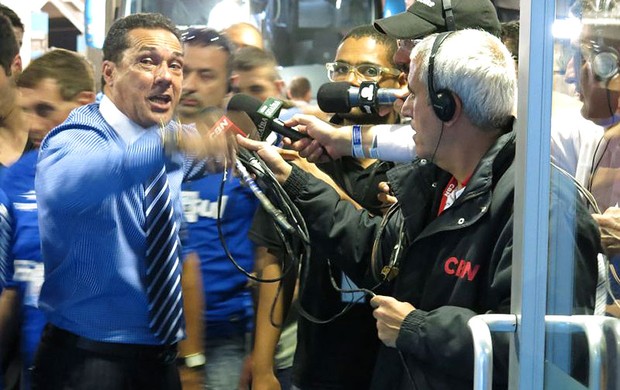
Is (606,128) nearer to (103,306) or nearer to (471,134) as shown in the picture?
(471,134)

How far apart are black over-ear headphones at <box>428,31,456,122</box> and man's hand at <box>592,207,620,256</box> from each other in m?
0.58

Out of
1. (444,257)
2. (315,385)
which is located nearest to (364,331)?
(315,385)

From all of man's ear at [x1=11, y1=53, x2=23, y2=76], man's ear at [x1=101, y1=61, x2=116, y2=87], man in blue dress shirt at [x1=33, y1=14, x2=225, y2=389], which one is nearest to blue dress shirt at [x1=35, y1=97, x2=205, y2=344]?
man in blue dress shirt at [x1=33, y1=14, x2=225, y2=389]

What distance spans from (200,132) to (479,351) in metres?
1.00

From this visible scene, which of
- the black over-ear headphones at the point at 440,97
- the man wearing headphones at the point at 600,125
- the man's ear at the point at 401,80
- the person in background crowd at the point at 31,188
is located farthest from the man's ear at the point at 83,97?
the man wearing headphones at the point at 600,125

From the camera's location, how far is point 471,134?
6.98 ft

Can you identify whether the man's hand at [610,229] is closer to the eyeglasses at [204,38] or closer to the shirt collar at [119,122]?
the shirt collar at [119,122]

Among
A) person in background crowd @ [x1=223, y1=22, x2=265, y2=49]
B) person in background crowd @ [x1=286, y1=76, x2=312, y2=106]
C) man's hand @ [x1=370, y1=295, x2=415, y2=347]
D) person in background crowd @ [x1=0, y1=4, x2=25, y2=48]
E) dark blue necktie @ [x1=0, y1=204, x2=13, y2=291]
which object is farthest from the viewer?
person in background crowd @ [x1=286, y1=76, x2=312, y2=106]

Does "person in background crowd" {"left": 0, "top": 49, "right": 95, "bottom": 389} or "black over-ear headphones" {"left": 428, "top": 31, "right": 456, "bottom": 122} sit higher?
"black over-ear headphones" {"left": 428, "top": 31, "right": 456, "bottom": 122}

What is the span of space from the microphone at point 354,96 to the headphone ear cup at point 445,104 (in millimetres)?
392

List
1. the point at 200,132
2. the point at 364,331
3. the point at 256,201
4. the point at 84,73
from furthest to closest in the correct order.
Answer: the point at 84,73 < the point at 256,201 < the point at 364,331 < the point at 200,132

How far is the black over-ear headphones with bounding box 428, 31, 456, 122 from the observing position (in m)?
2.09

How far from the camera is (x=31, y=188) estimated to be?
2863 mm

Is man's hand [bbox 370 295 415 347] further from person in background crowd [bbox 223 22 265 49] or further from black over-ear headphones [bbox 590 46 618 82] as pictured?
person in background crowd [bbox 223 22 265 49]
